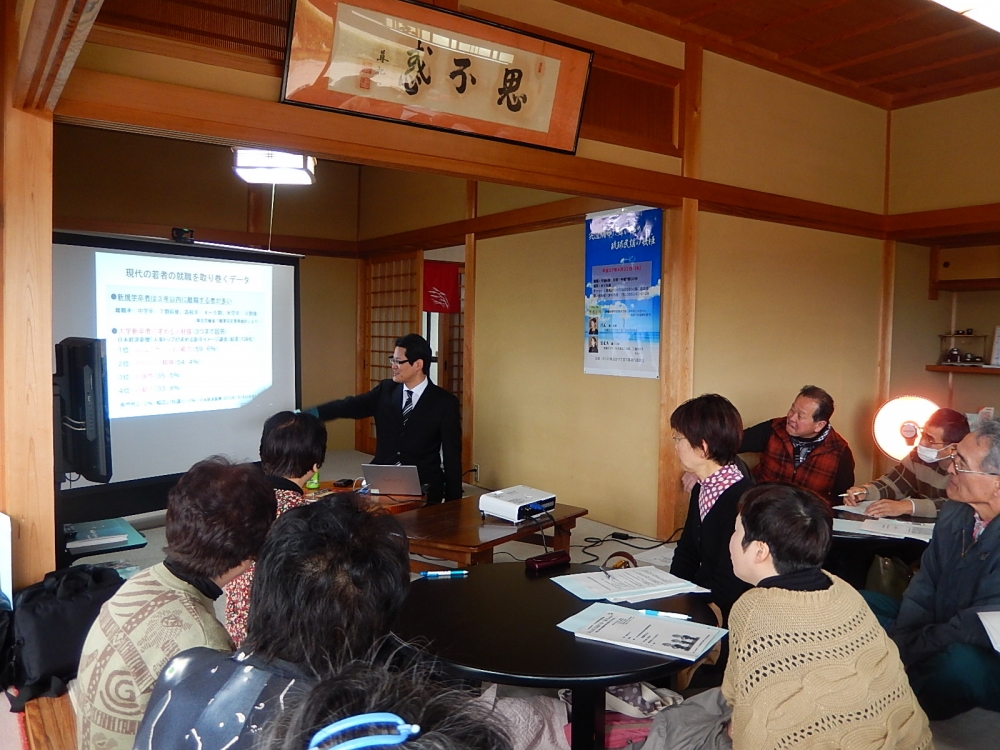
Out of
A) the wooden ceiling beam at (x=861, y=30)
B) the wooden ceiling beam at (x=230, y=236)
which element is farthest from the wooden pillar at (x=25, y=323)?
the wooden ceiling beam at (x=861, y=30)

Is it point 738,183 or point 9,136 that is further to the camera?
point 738,183

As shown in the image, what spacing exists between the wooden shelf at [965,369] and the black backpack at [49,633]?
536 centimetres

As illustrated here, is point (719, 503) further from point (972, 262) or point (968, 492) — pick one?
point (972, 262)

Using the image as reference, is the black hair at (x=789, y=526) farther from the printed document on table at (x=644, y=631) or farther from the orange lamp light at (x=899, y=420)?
the orange lamp light at (x=899, y=420)

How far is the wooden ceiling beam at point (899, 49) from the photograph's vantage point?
3.90 metres

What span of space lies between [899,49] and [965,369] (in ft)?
7.60

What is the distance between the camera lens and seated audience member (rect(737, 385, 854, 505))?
11.8 ft

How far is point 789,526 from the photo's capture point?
156cm

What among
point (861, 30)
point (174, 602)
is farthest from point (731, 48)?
point (174, 602)

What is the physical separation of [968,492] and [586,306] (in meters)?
2.83

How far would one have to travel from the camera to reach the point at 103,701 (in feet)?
4.11

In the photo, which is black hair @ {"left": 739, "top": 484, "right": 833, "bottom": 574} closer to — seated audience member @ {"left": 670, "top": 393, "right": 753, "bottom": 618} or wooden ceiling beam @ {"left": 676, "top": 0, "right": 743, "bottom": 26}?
seated audience member @ {"left": 670, "top": 393, "right": 753, "bottom": 618}

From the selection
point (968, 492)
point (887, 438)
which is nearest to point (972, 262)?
point (887, 438)

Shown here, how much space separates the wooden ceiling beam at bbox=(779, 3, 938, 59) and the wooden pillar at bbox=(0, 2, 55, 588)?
387cm
